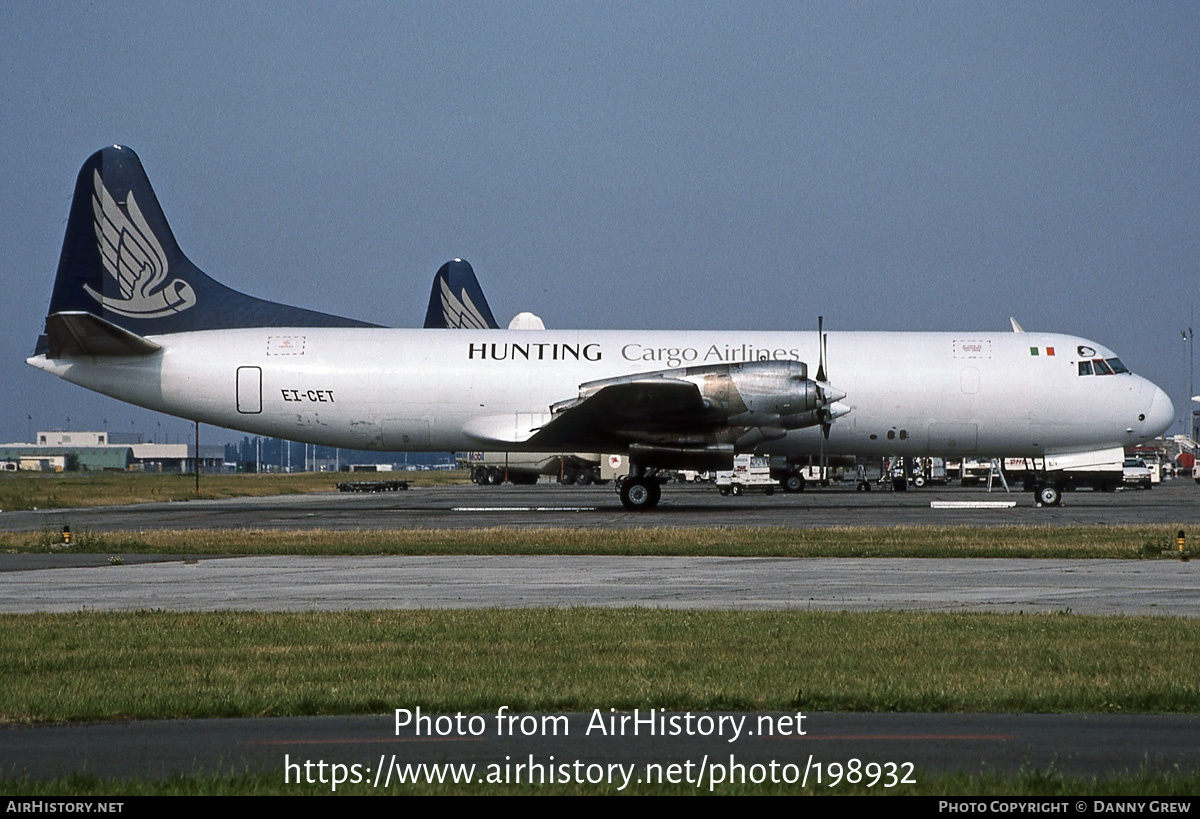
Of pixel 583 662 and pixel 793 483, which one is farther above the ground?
pixel 793 483

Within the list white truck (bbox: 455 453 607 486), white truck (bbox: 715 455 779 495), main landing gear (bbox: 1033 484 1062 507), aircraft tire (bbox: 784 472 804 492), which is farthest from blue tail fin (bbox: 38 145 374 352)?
white truck (bbox: 455 453 607 486)

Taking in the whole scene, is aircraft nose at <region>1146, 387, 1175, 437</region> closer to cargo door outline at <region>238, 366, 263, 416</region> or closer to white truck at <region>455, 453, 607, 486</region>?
cargo door outline at <region>238, 366, 263, 416</region>

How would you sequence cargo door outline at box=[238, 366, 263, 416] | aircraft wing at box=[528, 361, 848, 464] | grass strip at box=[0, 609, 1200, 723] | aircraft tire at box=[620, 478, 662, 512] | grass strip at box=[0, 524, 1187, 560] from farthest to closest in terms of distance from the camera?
aircraft tire at box=[620, 478, 662, 512], cargo door outline at box=[238, 366, 263, 416], aircraft wing at box=[528, 361, 848, 464], grass strip at box=[0, 524, 1187, 560], grass strip at box=[0, 609, 1200, 723]

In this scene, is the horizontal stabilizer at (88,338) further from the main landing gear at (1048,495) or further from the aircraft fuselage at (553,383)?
the main landing gear at (1048,495)

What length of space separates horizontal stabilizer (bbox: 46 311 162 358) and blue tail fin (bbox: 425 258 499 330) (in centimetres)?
3579

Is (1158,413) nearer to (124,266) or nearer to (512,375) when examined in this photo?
(512,375)

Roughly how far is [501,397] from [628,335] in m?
4.38

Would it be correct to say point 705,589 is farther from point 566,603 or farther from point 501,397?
point 501,397

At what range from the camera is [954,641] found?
11414mm

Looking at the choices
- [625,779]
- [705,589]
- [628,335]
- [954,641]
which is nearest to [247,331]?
[628,335]

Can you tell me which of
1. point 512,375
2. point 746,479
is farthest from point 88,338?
point 746,479

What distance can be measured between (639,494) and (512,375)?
5159 mm

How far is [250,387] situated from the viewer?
→ 35.2 metres

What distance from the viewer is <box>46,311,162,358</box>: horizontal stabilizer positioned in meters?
33.2
